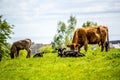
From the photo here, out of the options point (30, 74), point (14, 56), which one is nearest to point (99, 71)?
point (30, 74)

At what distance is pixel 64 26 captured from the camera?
13088 centimetres

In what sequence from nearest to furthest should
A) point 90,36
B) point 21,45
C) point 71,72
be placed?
point 71,72, point 90,36, point 21,45

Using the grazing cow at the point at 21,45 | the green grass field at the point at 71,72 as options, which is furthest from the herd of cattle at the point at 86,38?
the green grass field at the point at 71,72

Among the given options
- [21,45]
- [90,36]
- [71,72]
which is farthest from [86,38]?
[71,72]

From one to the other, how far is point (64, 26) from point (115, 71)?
11146cm

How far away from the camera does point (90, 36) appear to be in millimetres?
38500

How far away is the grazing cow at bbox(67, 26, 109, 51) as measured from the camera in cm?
3762

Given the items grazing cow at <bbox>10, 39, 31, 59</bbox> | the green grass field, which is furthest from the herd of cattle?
the green grass field

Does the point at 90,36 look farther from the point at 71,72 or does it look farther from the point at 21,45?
the point at 71,72

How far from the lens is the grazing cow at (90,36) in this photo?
3762cm

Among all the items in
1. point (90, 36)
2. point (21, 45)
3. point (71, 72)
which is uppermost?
point (90, 36)

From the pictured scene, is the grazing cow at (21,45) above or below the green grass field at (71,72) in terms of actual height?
below

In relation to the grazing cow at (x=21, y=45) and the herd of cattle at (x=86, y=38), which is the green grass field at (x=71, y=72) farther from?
the grazing cow at (x=21, y=45)

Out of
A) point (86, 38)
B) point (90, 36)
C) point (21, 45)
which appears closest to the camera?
point (86, 38)
